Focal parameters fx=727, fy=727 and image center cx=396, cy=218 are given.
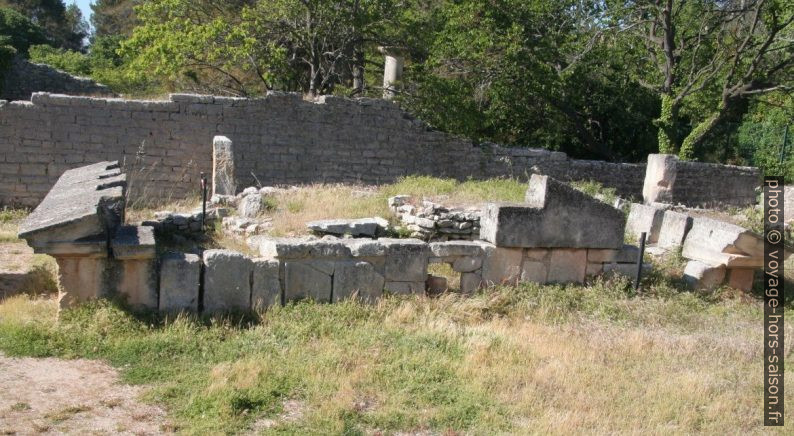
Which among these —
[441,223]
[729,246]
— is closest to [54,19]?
[441,223]

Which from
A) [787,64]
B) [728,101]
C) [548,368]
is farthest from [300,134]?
[787,64]

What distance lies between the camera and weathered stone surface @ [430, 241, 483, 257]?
8.20 m

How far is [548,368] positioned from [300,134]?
1034 cm

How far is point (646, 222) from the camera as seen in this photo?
11.2 metres

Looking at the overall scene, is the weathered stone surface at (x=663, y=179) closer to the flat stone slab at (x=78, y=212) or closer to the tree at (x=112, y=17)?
the flat stone slab at (x=78, y=212)

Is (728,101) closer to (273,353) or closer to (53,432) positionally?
(273,353)

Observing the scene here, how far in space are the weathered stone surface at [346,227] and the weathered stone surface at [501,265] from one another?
1.87 meters

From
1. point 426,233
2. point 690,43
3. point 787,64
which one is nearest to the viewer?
point 426,233

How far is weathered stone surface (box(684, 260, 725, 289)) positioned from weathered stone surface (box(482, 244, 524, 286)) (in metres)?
2.50

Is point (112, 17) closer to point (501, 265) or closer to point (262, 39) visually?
point (262, 39)

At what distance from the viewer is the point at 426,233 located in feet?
35.4

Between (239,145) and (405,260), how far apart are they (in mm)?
8072

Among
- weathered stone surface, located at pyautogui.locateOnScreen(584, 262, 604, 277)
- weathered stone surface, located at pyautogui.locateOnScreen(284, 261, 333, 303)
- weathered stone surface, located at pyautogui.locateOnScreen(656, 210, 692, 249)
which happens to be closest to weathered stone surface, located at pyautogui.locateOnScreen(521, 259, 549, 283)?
weathered stone surface, located at pyautogui.locateOnScreen(584, 262, 604, 277)

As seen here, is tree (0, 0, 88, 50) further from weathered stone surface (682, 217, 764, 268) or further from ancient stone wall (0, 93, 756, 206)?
weathered stone surface (682, 217, 764, 268)
